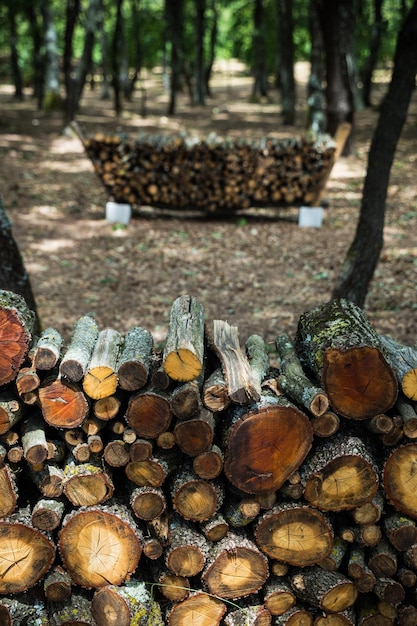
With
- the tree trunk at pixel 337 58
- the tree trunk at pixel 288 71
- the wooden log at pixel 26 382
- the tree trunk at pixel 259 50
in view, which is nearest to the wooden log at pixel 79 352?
the wooden log at pixel 26 382

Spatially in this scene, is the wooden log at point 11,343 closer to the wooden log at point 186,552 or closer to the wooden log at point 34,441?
the wooden log at point 34,441

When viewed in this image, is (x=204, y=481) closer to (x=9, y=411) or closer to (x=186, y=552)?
(x=186, y=552)

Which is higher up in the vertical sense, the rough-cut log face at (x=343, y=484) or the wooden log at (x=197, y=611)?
the rough-cut log face at (x=343, y=484)

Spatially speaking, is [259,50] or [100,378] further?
[259,50]

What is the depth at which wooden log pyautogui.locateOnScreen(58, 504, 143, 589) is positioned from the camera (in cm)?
326

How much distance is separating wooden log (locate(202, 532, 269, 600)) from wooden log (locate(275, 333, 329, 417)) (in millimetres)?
857

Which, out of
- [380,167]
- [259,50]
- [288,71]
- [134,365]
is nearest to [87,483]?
[134,365]

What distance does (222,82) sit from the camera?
38812mm

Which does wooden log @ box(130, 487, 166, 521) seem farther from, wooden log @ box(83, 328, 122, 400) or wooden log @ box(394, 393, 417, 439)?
wooden log @ box(394, 393, 417, 439)

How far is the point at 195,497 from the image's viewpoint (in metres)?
3.24

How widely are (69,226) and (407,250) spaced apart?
5616 mm

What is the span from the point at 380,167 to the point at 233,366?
366 cm

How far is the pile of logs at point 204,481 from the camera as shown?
314 cm

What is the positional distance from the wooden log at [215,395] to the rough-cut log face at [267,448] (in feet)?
0.44
